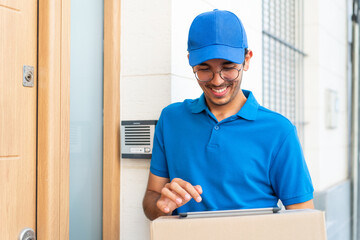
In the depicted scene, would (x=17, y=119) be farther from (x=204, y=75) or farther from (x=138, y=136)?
(x=204, y=75)

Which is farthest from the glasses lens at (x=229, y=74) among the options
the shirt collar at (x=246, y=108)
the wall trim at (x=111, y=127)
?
the wall trim at (x=111, y=127)

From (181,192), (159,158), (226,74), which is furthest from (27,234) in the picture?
(226,74)

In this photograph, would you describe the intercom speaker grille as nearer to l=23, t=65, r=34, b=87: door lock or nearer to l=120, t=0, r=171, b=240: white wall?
l=120, t=0, r=171, b=240: white wall

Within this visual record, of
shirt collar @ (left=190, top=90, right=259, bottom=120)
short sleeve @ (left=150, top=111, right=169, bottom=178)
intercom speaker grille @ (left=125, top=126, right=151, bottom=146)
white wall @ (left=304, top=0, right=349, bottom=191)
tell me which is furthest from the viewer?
white wall @ (left=304, top=0, right=349, bottom=191)

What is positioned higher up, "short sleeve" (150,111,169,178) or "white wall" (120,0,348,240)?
"white wall" (120,0,348,240)

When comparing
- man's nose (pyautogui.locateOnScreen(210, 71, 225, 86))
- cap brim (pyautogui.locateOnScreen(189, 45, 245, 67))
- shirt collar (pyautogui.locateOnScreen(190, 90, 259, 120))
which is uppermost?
cap brim (pyautogui.locateOnScreen(189, 45, 245, 67))

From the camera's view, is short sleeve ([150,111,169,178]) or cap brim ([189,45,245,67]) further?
short sleeve ([150,111,169,178])

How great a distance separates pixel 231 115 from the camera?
1527 millimetres

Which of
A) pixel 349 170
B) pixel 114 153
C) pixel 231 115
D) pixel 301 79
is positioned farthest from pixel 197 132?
pixel 349 170

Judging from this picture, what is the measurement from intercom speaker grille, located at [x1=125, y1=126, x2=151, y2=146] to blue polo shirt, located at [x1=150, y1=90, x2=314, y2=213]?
1.25ft

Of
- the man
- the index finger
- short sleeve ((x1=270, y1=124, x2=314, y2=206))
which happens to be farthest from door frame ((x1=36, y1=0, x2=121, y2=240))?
short sleeve ((x1=270, y1=124, x2=314, y2=206))

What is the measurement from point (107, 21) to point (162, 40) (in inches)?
10.8

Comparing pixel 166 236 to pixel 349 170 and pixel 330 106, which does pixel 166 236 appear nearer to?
pixel 330 106

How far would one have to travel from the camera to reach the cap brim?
4.43 ft
